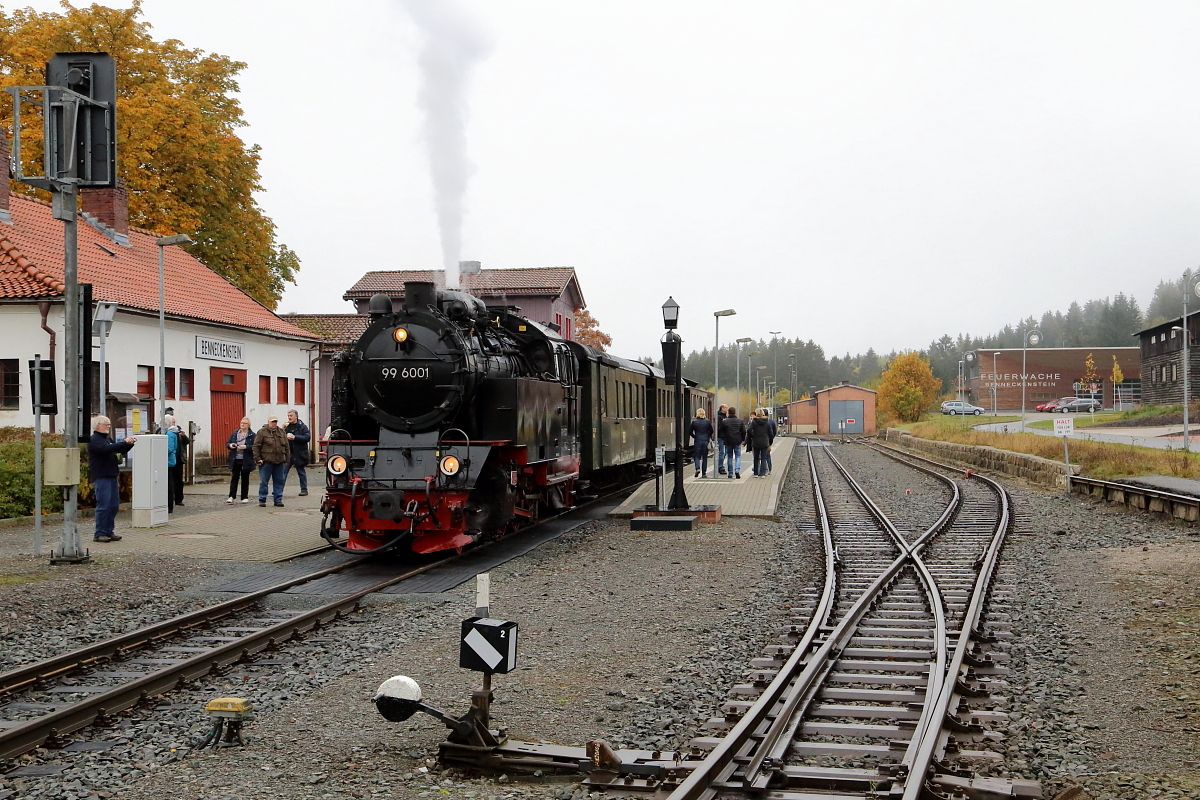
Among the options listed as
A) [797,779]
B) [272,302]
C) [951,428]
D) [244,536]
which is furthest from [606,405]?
Result: [951,428]

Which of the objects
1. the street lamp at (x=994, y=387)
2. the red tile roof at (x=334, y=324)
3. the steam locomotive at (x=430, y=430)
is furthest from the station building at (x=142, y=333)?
the street lamp at (x=994, y=387)

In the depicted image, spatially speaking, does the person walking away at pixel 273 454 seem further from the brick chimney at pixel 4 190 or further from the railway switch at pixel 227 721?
the railway switch at pixel 227 721

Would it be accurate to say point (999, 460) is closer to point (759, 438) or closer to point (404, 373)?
point (759, 438)

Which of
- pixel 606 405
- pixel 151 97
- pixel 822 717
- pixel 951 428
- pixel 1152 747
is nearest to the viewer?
pixel 1152 747

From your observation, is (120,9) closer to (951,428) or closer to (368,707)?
(368,707)

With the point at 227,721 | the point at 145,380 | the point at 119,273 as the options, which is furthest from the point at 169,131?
the point at 227,721

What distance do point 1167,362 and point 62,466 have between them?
6109 centimetres

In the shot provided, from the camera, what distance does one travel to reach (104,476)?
44.6 feet

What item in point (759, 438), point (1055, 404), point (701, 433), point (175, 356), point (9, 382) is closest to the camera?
point (9, 382)

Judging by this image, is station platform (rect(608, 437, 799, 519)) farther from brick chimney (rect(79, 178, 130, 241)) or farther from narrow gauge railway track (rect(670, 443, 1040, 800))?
brick chimney (rect(79, 178, 130, 241))

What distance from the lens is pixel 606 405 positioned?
717 inches

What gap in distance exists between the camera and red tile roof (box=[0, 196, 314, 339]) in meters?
21.1

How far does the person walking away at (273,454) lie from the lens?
1752 cm

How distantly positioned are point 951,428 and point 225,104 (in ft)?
115
